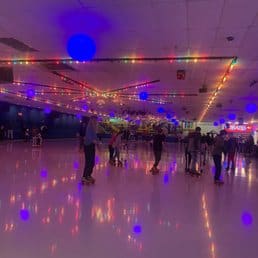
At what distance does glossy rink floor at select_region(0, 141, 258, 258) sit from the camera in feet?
10.9

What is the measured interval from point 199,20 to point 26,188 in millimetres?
4429

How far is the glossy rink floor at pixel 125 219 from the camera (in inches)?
130

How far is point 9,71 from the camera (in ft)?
33.7

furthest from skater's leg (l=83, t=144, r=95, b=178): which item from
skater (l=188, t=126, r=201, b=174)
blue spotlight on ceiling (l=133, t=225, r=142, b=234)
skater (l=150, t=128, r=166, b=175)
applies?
blue spotlight on ceiling (l=133, t=225, r=142, b=234)

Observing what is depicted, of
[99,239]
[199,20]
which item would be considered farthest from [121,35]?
[99,239]

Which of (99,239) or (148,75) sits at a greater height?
(148,75)

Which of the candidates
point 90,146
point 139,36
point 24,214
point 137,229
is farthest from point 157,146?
point 137,229

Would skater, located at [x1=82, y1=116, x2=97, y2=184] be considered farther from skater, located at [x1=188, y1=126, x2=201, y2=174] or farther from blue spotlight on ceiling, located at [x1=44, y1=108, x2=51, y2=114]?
blue spotlight on ceiling, located at [x1=44, y1=108, x2=51, y2=114]

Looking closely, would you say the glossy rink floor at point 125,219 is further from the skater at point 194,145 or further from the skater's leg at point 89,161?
the skater at point 194,145

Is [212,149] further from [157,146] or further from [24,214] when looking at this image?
→ [24,214]

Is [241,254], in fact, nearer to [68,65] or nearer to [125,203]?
[125,203]

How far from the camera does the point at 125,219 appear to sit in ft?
14.4

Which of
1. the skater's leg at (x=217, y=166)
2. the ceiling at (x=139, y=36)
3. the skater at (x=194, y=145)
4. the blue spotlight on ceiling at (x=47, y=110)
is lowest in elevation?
the skater's leg at (x=217, y=166)

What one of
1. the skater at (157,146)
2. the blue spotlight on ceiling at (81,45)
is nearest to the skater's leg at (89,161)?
the blue spotlight on ceiling at (81,45)
